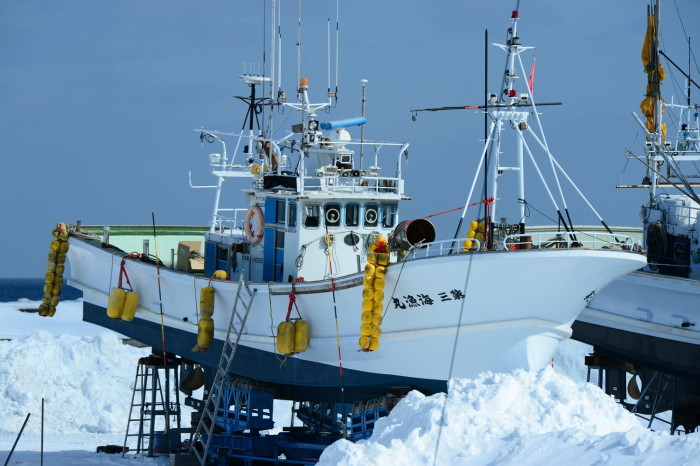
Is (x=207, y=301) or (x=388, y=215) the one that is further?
(x=388, y=215)

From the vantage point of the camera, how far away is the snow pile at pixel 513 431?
14617 mm

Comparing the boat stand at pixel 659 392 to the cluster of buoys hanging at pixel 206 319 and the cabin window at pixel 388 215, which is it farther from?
the cluster of buoys hanging at pixel 206 319

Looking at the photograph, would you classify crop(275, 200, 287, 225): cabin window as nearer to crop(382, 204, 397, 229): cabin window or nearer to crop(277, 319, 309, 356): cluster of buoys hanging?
crop(382, 204, 397, 229): cabin window

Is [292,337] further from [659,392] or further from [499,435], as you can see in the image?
[659,392]

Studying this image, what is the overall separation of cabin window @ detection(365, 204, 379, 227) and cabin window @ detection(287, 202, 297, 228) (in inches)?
60.3

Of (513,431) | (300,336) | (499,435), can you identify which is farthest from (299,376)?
(513,431)

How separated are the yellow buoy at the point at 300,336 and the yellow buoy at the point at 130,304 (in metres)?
5.87

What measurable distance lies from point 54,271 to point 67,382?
25.2 ft

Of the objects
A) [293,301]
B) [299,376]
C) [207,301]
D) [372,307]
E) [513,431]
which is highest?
[372,307]

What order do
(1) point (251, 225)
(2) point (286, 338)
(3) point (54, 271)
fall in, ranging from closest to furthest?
(2) point (286, 338) → (1) point (251, 225) → (3) point (54, 271)

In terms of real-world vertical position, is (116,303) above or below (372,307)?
below

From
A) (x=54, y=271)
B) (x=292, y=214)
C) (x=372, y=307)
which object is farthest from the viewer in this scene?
(x=54, y=271)

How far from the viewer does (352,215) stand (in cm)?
2414

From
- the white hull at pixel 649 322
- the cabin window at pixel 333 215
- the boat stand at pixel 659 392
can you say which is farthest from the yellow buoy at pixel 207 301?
the boat stand at pixel 659 392
